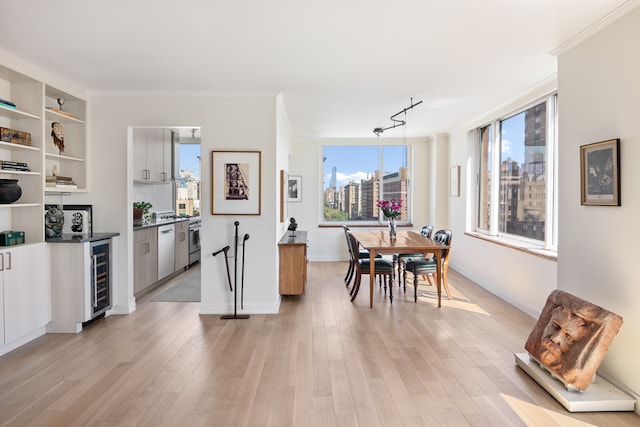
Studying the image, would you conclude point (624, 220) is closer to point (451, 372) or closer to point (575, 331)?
point (575, 331)

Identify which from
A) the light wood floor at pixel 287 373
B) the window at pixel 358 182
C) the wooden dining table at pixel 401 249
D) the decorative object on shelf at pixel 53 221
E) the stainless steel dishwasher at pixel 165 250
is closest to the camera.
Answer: the light wood floor at pixel 287 373

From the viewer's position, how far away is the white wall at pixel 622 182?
2.37m

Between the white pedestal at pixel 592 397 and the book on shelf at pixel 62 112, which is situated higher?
the book on shelf at pixel 62 112

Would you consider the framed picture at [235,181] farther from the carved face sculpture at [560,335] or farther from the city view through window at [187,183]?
the city view through window at [187,183]

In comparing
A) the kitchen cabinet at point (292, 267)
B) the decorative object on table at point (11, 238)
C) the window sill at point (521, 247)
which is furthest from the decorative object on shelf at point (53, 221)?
the window sill at point (521, 247)

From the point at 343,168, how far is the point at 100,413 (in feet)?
20.5

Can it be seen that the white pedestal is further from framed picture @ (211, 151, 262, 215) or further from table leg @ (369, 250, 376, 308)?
framed picture @ (211, 151, 262, 215)

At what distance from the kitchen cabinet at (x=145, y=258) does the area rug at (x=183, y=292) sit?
Result: 0.26 m

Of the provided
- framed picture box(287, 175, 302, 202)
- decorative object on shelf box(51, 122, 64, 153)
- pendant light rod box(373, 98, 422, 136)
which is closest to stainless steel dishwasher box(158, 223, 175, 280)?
decorative object on shelf box(51, 122, 64, 153)

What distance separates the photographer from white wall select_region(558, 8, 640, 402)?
2.37 metres

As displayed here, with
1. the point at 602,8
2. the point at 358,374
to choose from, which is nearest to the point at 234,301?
the point at 358,374

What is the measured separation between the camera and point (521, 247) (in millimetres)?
4402

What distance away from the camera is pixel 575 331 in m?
2.52

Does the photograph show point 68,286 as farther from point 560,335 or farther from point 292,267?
point 560,335
